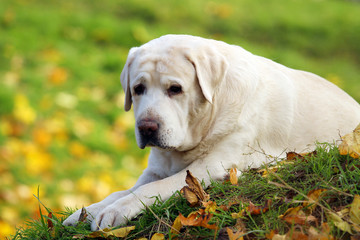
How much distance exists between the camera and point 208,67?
145 inches

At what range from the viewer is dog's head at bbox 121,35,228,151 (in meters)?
3.52

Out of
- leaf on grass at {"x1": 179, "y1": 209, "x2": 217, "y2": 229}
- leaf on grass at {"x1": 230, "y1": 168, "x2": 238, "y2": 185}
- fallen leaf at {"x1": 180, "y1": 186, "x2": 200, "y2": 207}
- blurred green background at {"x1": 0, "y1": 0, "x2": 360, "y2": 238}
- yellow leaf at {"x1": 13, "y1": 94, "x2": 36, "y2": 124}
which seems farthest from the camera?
yellow leaf at {"x1": 13, "y1": 94, "x2": 36, "y2": 124}

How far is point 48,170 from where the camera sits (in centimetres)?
684

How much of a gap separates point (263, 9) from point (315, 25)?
47.7 inches

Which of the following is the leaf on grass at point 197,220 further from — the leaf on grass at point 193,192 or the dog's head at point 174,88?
the dog's head at point 174,88

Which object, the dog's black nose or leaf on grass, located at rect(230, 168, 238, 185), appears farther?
the dog's black nose

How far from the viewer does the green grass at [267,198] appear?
274 centimetres

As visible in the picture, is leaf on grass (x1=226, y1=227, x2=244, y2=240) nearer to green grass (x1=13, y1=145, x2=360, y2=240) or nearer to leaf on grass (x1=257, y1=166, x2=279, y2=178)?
green grass (x1=13, y1=145, x2=360, y2=240)

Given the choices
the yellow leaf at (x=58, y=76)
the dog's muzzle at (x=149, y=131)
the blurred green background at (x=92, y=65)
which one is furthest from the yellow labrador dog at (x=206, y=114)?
the yellow leaf at (x=58, y=76)

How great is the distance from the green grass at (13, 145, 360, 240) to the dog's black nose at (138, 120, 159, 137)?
46 centimetres

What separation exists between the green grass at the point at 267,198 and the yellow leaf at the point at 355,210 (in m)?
0.07

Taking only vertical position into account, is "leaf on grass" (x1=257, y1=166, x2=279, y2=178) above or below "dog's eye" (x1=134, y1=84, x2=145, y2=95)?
below

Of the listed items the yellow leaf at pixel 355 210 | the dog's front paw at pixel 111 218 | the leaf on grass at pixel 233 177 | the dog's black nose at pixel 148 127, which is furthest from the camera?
the dog's black nose at pixel 148 127

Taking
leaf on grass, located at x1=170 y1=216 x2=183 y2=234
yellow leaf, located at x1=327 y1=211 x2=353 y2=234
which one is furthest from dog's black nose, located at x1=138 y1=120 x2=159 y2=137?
yellow leaf, located at x1=327 y1=211 x2=353 y2=234
